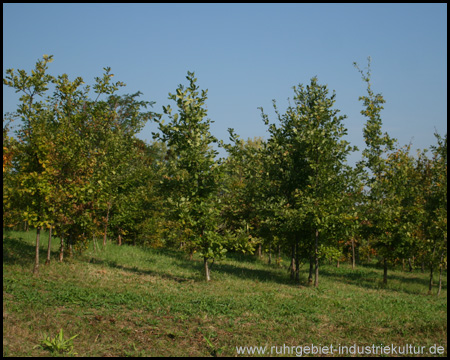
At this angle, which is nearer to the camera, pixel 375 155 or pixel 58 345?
pixel 58 345

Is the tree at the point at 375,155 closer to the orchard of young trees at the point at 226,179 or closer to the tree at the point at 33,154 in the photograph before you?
the orchard of young trees at the point at 226,179

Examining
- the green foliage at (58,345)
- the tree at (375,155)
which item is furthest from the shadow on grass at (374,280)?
the green foliage at (58,345)

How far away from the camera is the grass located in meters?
7.75

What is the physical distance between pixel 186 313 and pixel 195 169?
5663mm

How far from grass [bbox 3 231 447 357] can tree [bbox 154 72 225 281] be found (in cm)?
183

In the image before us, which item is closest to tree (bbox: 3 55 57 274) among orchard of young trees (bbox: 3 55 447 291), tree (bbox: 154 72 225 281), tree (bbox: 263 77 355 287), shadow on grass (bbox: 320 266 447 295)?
orchard of young trees (bbox: 3 55 447 291)

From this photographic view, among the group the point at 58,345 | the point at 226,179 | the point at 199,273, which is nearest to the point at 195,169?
the point at 226,179

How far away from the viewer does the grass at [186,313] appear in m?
7.75

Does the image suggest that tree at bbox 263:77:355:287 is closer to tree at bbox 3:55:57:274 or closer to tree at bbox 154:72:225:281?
tree at bbox 154:72:225:281

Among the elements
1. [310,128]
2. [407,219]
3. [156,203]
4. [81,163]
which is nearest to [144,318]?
[81,163]

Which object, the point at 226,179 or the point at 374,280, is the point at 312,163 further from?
the point at 374,280

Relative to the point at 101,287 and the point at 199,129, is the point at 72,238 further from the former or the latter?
the point at 199,129

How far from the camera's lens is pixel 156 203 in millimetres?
26734

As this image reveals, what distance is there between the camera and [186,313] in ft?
31.6
